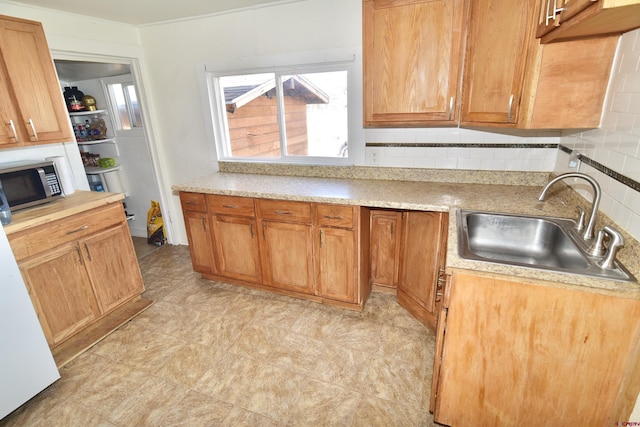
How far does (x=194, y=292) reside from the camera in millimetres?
2777

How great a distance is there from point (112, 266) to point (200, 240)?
66 centimetres

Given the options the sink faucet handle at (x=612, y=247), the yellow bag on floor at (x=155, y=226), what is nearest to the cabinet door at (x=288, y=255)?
the sink faucet handle at (x=612, y=247)

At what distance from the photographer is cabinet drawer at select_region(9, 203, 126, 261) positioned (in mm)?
Result: 1865

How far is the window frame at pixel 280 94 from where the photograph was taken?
2459 mm

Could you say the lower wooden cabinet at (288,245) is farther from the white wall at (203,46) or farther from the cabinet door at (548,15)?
the cabinet door at (548,15)

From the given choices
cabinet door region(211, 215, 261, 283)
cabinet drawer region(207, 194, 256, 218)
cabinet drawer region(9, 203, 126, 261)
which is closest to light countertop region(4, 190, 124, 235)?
cabinet drawer region(9, 203, 126, 261)

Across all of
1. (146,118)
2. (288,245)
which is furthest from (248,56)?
(288,245)

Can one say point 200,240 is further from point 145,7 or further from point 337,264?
point 145,7

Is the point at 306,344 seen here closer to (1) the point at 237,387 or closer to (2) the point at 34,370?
(1) the point at 237,387

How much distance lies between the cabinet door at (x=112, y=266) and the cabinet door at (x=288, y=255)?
42.3 inches

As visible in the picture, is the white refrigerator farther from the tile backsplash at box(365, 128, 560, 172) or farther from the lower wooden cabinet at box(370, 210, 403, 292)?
the tile backsplash at box(365, 128, 560, 172)

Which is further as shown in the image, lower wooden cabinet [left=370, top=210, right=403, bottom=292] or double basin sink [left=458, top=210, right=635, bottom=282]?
lower wooden cabinet [left=370, top=210, right=403, bottom=292]

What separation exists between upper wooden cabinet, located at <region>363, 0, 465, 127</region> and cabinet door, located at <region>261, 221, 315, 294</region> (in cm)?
103

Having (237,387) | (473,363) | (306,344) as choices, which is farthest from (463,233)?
(237,387)
